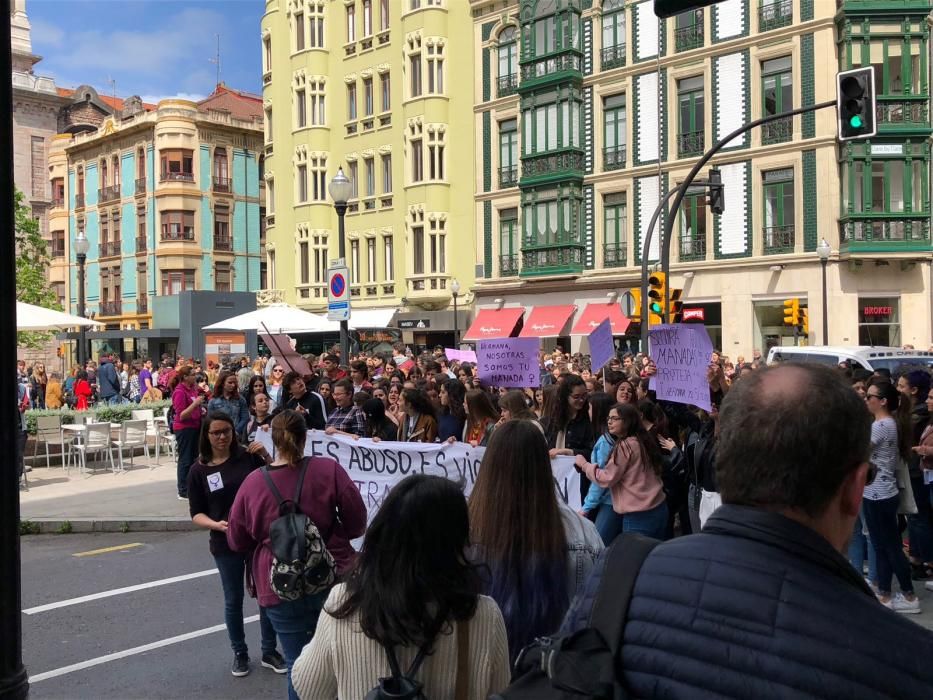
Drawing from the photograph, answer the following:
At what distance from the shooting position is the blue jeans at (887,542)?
287 inches

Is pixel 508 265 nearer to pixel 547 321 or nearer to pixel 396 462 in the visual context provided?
pixel 547 321

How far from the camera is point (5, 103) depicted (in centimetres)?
372

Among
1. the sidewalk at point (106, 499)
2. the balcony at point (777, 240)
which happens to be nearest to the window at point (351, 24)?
the balcony at point (777, 240)

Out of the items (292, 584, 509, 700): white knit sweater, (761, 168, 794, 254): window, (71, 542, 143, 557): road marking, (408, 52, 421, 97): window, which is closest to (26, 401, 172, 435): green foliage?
(71, 542, 143, 557): road marking

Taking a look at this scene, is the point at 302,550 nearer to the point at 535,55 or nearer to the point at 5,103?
the point at 5,103

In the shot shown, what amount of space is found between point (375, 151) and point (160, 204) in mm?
21257

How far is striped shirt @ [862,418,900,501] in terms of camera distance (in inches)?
286

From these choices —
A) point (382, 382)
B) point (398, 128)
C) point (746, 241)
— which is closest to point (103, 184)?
point (398, 128)

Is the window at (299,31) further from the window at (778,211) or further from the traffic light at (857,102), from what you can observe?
the traffic light at (857,102)

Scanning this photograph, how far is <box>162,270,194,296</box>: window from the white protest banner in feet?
169

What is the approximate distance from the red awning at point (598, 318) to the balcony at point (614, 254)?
1.69 m

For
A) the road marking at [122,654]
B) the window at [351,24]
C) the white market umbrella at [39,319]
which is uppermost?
the window at [351,24]

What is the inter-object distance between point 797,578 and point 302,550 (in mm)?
3328

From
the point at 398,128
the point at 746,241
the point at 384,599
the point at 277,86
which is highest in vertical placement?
the point at 277,86
